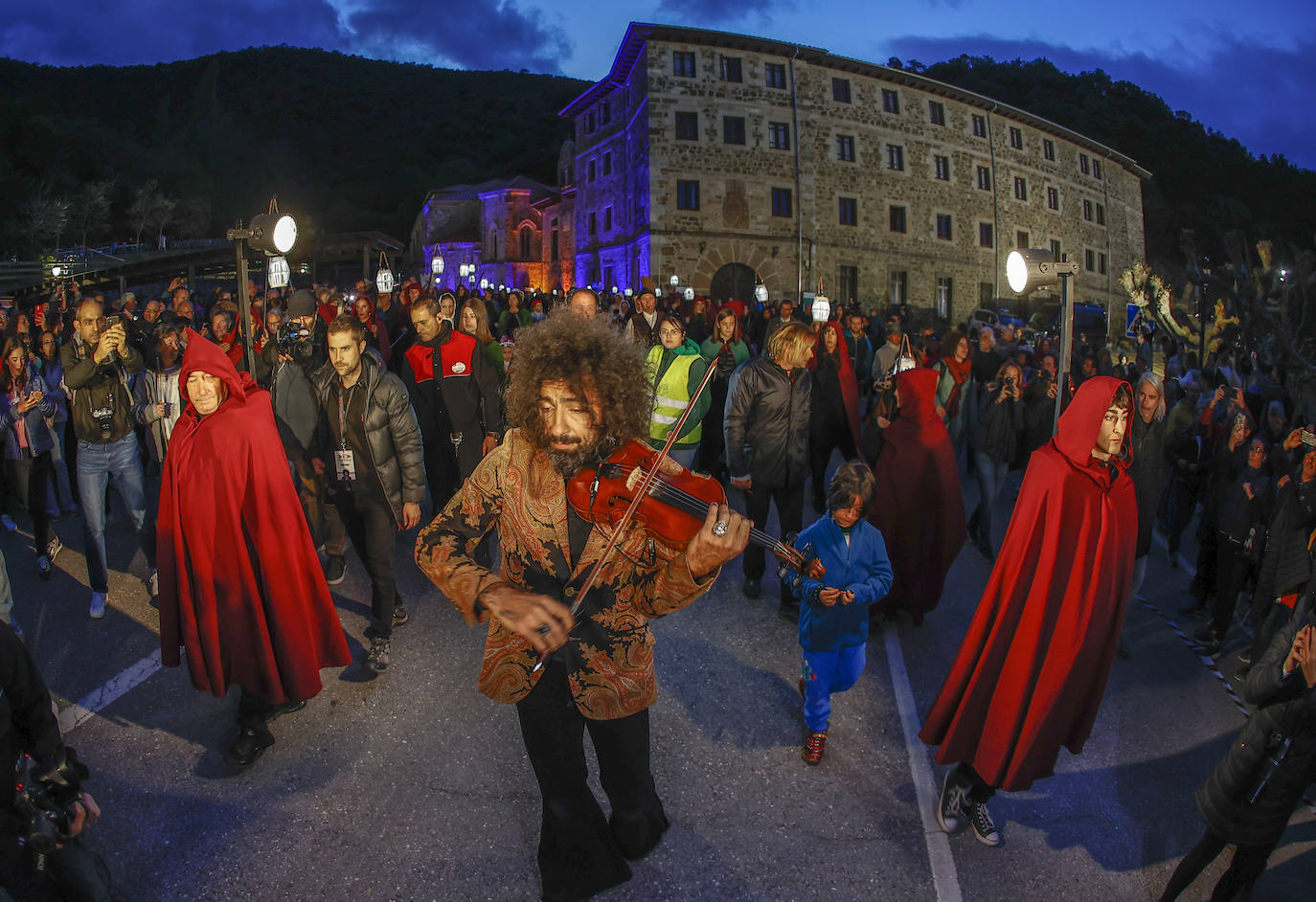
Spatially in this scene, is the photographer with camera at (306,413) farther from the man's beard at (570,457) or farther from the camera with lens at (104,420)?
the man's beard at (570,457)

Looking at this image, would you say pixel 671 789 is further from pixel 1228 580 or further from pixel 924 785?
pixel 1228 580

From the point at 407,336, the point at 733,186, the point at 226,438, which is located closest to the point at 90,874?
the point at 226,438

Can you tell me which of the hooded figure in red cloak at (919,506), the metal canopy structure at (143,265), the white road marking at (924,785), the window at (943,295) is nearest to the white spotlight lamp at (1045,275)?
the hooded figure in red cloak at (919,506)

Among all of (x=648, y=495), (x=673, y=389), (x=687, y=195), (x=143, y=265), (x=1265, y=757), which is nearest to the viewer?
(x=648, y=495)

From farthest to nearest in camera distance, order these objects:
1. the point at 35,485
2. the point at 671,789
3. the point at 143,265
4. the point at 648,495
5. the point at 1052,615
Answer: the point at 143,265 < the point at 35,485 < the point at 671,789 < the point at 1052,615 < the point at 648,495

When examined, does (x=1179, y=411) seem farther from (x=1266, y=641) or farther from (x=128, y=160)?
(x=128, y=160)

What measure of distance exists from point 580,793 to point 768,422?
10.7 feet

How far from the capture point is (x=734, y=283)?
36062 mm

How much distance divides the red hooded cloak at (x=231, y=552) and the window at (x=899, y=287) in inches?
1553

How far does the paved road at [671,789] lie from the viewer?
3082 mm

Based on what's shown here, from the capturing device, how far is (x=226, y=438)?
371 cm

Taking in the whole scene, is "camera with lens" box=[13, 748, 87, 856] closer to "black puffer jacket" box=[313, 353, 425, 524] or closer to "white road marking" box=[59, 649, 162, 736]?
"white road marking" box=[59, 649, 162, 736]

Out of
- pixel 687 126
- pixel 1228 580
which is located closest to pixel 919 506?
pixel 1228 580

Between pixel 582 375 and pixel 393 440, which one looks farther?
pixel 393 440
